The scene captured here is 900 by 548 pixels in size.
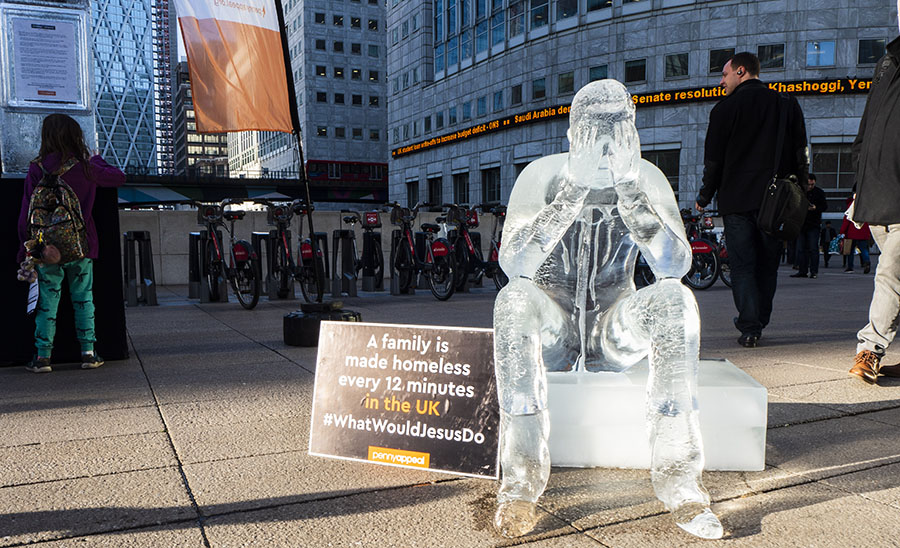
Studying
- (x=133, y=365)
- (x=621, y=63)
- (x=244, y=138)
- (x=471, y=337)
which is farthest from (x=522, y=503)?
(x=244, y=138)

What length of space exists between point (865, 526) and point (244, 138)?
115 meters

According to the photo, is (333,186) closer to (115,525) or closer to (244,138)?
(244,138)

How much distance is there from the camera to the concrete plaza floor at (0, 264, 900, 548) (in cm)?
200

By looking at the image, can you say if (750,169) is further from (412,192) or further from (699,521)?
(412,192)

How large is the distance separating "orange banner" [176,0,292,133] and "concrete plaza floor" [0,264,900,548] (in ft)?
6.51

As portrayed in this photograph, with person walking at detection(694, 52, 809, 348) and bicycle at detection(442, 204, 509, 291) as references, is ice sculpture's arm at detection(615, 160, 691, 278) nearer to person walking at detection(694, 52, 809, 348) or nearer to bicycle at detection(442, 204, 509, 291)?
person walking at detection(694, 52, 809, 348)

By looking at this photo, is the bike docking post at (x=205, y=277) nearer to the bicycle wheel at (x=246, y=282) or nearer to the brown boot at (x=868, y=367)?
the bicycle wheel at (x=246, y=282)

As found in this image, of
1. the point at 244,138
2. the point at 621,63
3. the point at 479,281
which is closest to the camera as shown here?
the point at 479,281

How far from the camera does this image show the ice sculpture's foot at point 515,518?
6.40 feet

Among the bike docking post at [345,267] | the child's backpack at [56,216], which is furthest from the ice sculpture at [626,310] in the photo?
the bike docking post at [345,267]

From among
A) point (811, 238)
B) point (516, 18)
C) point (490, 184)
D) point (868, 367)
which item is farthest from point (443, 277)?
point (490, 184)

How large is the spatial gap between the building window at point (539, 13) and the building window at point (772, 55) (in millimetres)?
11550

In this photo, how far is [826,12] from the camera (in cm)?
3122

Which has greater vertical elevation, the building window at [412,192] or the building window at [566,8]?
the building window at [566,8]
